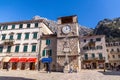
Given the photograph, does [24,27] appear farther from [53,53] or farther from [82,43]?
[82,43]

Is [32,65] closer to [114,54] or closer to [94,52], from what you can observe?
[94,52]

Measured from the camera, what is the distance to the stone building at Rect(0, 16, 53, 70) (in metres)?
32.2

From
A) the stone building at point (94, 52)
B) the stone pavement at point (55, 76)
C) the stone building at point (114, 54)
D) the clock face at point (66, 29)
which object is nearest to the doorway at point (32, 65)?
the stone pavement at point (55, 76)

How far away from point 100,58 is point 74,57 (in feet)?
61.8

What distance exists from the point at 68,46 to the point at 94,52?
18.5 meters

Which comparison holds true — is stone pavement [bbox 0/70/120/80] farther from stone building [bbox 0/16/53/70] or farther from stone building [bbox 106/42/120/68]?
stone building [bbox 106/42/120/68]

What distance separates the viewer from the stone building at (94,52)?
43250 mm

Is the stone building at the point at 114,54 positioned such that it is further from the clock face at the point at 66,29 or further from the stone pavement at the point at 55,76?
the stone pavement at the point at 55,76

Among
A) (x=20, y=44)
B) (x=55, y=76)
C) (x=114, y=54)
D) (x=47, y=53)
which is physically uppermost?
(x=20, y=44)

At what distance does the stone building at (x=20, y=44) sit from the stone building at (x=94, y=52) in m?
19.0

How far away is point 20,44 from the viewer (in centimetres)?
3369

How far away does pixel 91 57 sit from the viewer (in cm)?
4431

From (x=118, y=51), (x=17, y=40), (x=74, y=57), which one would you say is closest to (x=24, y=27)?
(x=17, y=40)

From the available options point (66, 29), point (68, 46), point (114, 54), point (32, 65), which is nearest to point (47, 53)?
point (32, 65)
